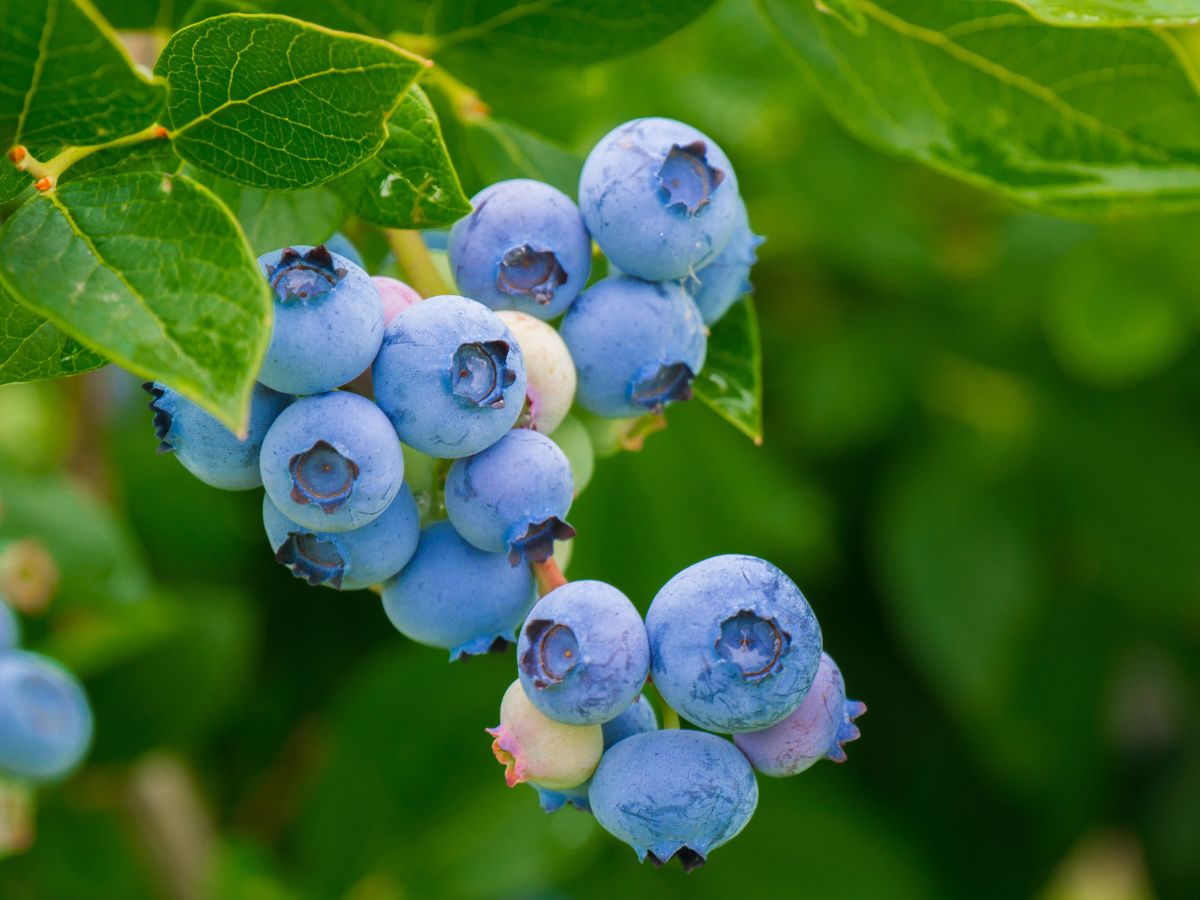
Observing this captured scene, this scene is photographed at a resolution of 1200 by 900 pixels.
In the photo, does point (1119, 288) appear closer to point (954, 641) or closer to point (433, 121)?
point (954, 641)

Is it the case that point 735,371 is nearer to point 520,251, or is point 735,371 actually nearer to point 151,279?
point 520,251

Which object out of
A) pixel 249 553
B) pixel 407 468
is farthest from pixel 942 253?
pixel 407 468

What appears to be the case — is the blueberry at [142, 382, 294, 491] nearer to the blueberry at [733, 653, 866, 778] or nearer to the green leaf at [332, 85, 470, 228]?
the green leaf at [332, 85, 470, 228]

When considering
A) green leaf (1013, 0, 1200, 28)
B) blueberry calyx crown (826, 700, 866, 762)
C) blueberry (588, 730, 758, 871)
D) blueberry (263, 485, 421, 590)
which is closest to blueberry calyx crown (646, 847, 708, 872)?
blueberry (588, 730, 758, 871)

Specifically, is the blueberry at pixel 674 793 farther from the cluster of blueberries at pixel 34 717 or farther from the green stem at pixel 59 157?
the cluster of blueberries at pixel 34 717

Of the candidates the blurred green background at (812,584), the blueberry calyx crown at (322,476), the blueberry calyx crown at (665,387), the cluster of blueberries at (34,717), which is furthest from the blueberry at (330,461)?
the blurred green background at (812,584)

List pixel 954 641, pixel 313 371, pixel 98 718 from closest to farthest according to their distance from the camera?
pixel 313 371 → pixel 98 718 → pixel 954 641
